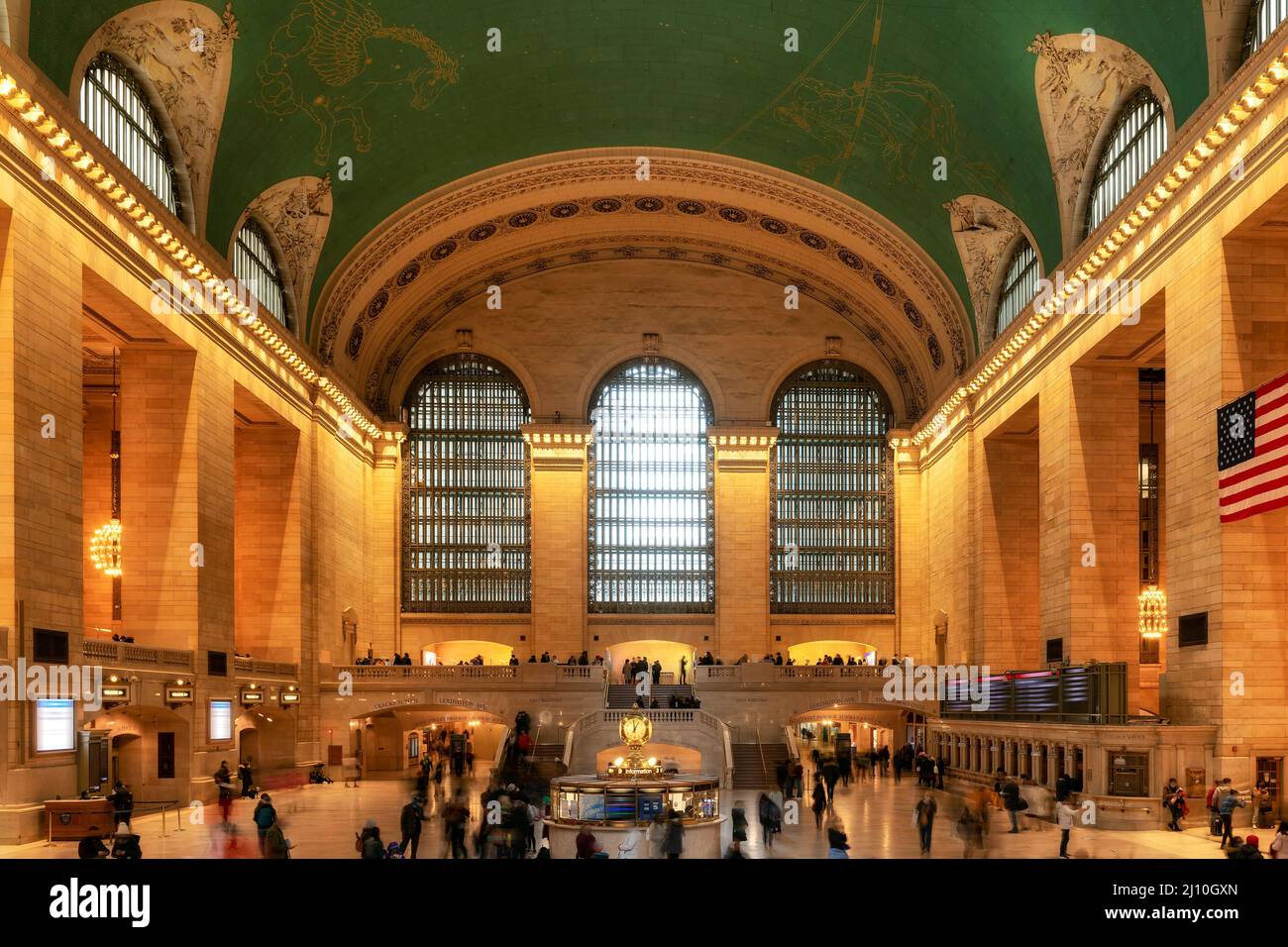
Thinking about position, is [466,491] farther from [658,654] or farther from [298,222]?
[298,222]

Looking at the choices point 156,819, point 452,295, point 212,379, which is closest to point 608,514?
point 452,295

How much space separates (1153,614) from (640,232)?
749 inches

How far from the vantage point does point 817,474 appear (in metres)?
44.4

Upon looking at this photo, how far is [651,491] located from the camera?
145 feet

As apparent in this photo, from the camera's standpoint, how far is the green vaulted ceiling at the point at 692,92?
26484 mm

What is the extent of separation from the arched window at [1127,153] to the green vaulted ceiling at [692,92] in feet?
4.47

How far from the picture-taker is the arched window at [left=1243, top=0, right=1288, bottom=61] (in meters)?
19.4

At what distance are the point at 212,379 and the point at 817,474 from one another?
2173 centimetres

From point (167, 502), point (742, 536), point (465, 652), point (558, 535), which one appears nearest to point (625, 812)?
point (167, 502)

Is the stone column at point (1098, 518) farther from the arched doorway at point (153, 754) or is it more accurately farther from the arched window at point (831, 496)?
the arched doorway at point (153, 754)

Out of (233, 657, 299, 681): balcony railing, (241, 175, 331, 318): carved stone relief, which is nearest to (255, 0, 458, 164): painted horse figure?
(241, 175, 331, 318): carved stone relief

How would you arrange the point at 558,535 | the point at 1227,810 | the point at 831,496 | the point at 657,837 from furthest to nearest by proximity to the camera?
the point at 831,496 → the point at 558,535 → the point at 1227,810 → the point at 657,837
